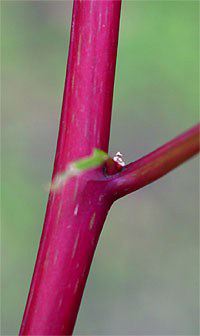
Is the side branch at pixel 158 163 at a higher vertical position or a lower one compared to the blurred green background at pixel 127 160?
higher

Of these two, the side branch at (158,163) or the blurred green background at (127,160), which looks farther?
the blurred green background at (127,160)

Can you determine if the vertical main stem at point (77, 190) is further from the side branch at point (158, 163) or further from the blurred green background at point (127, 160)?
the blurred green background at point (127, 160)

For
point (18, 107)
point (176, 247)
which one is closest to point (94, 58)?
→ point (176, 247)

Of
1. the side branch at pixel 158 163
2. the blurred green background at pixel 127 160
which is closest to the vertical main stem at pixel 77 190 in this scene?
the side branch at pixel 158 163

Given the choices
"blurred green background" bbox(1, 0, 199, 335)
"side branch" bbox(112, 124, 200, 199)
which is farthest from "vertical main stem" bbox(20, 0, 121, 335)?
"blurred green background" bbox(1, 0, 199, 335)

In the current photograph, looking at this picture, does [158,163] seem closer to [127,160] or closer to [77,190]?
[77,190]

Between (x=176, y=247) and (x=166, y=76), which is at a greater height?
(x=166, y=76)

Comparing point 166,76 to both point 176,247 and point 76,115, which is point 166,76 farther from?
point 76,115

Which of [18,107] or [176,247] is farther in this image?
[18,107]
